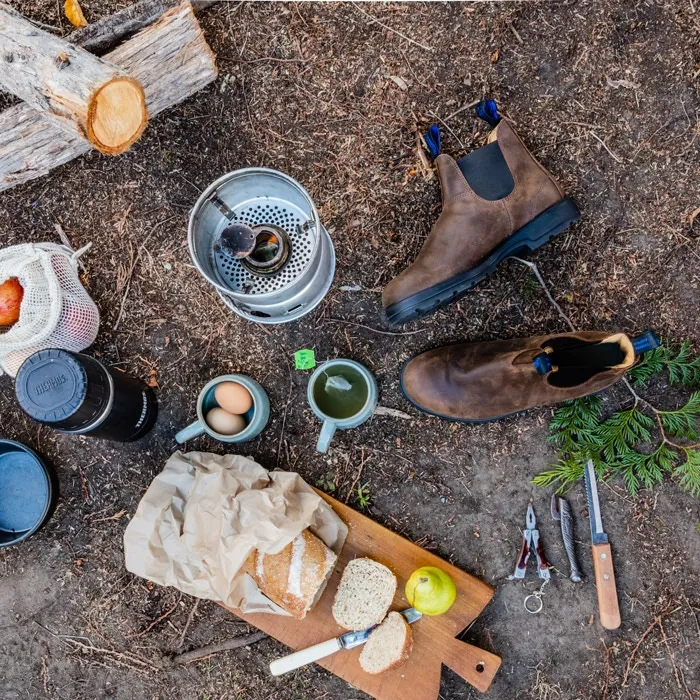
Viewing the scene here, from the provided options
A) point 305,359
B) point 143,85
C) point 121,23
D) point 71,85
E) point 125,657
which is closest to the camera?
point 71,85

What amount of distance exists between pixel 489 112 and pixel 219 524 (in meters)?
1.82

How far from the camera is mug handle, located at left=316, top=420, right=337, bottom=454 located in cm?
224

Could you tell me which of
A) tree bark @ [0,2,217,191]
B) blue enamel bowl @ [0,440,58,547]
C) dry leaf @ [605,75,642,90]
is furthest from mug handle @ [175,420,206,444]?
dry leaf @ [605,75,642,90]

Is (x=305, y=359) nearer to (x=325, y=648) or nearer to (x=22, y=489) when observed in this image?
(x=325, y=648)

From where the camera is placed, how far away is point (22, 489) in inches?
96.0

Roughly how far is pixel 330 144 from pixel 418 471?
4.54 ft

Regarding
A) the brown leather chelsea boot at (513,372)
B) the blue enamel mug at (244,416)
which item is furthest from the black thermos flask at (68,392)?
the brown leather chelsea boot at (513,372)

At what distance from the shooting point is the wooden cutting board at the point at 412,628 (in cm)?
228

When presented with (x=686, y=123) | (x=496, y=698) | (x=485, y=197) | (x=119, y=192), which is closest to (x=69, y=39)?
(x=119, y=192)

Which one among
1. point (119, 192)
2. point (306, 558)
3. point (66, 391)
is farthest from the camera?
point (119, 192)

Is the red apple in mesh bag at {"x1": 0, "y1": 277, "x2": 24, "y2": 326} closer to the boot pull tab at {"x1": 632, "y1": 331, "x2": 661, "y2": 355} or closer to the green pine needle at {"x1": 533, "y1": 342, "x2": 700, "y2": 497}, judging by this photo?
the green pine needle at {"x1": 533, "y1": 342, "x2": 700, "y2": 497}

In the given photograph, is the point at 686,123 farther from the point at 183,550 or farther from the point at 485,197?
the point at 183,550

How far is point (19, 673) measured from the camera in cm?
255

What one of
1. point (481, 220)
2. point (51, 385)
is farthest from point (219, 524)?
point (481, 220)
